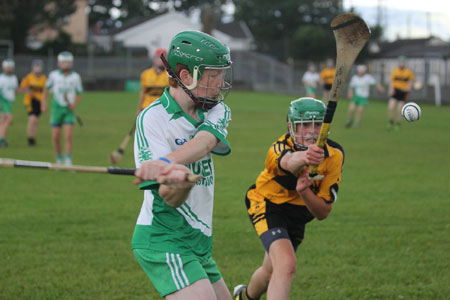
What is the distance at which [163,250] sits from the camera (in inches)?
144

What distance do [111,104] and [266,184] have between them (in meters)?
28.8

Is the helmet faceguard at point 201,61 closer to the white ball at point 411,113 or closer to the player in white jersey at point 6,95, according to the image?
the white ball at point 411,113

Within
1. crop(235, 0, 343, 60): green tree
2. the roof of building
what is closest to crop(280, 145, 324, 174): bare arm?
the roof of building

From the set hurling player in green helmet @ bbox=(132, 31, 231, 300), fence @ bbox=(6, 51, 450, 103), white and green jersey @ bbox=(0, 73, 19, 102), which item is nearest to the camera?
hurling player in green helmet @ bbox=(132, 31, 231, 300)

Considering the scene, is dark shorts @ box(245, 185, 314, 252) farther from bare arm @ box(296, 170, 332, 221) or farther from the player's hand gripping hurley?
the player's hand gripping hurley

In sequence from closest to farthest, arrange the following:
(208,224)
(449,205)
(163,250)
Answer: (163,250), (208,224), (449,205)

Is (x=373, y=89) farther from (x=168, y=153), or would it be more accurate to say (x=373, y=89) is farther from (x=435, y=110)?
(x=168, y=153)

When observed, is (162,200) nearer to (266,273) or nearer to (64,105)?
(266,273)

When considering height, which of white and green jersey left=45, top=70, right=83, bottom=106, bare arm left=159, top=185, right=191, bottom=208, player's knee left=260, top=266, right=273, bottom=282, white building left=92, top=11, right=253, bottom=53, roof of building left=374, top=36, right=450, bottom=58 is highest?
white building left=92, top=11, right=253, bottom=53

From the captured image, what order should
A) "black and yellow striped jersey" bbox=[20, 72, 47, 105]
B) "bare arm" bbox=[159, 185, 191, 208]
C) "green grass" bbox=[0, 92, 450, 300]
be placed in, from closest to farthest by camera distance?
"bare arm" bbox=[159, 185, 191, 208] < "green grass" bbox=[0, 92, 450, 300] < "black and yellow striped jersey" bbox=[20, 72, 47, 105]

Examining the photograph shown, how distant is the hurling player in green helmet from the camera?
3631 millimetres

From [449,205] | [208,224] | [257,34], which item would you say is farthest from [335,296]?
[257,34]

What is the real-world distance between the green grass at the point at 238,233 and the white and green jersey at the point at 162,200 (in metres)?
2.23

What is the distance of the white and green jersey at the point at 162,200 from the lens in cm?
370
